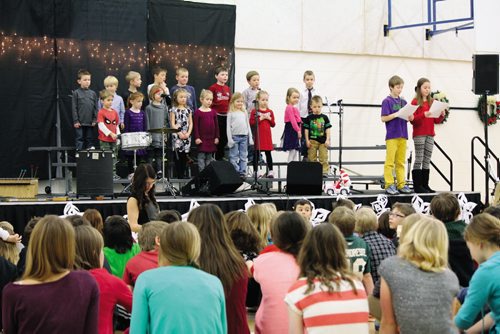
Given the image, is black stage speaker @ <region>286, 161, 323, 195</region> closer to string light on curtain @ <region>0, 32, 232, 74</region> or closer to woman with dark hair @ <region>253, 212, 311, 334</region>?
string light on curtain @ <region>0, 32, 232, 74</region>

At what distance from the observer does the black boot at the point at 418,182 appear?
1290 centimetres

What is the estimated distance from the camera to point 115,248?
560 cm

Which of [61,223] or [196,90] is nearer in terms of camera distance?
[61,223]

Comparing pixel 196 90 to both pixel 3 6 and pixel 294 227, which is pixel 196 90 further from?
pixel 294 227

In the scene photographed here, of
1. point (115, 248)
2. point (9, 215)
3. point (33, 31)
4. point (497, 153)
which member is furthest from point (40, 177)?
point (497, 153)

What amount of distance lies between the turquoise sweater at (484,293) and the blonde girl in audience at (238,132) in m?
8.42

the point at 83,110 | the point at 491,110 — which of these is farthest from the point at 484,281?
the point at 491,110

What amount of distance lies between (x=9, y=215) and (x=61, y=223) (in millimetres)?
6362

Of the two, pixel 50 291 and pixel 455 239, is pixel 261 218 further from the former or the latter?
pixel 50 291

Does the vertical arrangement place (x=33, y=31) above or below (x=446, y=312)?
above

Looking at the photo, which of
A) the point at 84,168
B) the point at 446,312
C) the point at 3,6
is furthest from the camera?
Result: the point at 3,6

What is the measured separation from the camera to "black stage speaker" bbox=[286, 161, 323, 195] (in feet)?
37.9

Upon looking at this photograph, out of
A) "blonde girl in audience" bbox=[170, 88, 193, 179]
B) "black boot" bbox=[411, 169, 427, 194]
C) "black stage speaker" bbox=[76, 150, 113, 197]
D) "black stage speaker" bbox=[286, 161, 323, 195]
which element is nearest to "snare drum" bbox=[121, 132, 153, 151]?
"black stage speaker" bbox=[76, 150, 113, 197]

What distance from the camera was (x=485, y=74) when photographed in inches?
556
